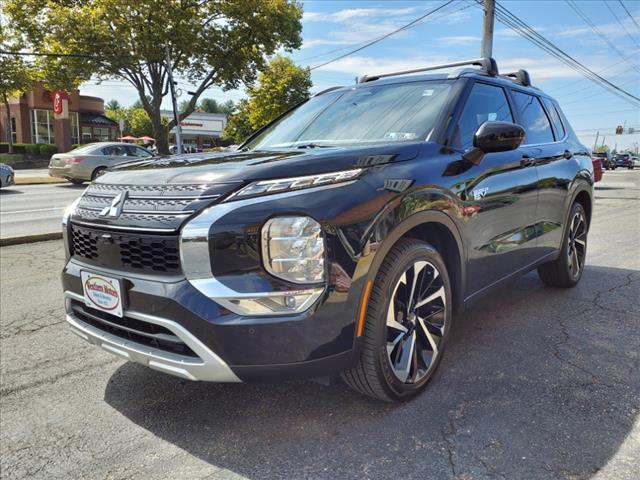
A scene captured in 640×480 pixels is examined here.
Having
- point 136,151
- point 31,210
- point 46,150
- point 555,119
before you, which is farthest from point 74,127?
point 555,119

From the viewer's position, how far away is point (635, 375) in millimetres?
2961

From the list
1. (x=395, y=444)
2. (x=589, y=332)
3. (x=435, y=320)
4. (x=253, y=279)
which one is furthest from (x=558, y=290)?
(x=253, y=279)

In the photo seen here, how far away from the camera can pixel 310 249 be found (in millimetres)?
2080

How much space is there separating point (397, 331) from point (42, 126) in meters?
47.5

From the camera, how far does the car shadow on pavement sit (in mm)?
2156

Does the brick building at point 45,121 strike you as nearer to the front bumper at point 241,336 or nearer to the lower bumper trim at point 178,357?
the lower bumper trim at point 178,357

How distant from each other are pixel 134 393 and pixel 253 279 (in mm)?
1303

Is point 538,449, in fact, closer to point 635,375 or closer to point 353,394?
point 353,394

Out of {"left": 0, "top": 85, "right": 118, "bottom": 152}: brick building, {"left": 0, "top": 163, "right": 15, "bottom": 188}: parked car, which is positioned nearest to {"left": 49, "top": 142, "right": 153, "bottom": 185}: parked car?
{"left": 0, "top": 163, "right": 15, "bottom": 188}: parked car

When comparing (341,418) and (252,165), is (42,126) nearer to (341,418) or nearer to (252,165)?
A: (252,165)

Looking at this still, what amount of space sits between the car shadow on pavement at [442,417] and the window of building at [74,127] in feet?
152

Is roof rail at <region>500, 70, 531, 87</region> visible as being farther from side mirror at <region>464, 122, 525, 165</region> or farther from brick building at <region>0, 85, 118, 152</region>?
brick building at <region>0, 85, 118, 152</region>

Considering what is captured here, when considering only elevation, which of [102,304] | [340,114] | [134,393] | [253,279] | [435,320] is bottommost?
[134,393]

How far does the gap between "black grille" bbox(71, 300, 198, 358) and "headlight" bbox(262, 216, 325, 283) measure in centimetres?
53
